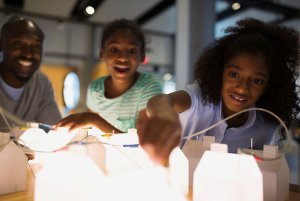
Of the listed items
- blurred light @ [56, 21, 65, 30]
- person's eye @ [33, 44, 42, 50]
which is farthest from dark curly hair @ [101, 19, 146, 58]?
blurred light @ [56, 21, 65, 30]

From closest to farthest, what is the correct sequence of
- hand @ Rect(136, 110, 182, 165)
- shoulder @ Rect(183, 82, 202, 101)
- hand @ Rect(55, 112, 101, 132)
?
hand @ Rect(136, 110, 182, 165)
hand @ Rect(55, 112, 101, 132)
shoulder @ Rect(183, 82, 202, 101)

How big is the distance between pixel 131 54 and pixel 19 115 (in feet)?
2.10

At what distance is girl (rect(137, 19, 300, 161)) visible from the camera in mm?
975

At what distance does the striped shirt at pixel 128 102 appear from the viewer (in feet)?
4.74

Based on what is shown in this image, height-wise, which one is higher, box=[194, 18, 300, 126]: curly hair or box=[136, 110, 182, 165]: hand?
box=[194, 18, 300, 126]: curly hair

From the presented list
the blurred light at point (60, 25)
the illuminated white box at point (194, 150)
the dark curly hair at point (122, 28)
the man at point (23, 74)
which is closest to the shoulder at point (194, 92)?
the illuminated white box at point (194, 150)

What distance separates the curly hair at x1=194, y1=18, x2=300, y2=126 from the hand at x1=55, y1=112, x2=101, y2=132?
0.42m

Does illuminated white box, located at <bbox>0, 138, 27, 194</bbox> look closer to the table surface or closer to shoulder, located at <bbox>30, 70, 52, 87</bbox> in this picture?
the table surface

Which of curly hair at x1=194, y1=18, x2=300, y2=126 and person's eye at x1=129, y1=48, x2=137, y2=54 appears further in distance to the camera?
person's eye at x1=129, y1=48, x2=137, y2=54

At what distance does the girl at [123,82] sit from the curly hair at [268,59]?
1.25 feet

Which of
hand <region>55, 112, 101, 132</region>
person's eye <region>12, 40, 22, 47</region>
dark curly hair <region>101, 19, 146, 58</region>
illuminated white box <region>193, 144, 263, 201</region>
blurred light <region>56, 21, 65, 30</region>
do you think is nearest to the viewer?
illuminated white box <region>193, 144, 263, 201</region>

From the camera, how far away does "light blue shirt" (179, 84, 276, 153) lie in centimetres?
106

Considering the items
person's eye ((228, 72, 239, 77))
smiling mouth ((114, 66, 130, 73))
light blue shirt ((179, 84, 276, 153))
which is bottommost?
light blue shirt ((179, 84, 276, 153))

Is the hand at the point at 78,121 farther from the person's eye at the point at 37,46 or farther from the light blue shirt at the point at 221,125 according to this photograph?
the person's eye at the point at 37,46
